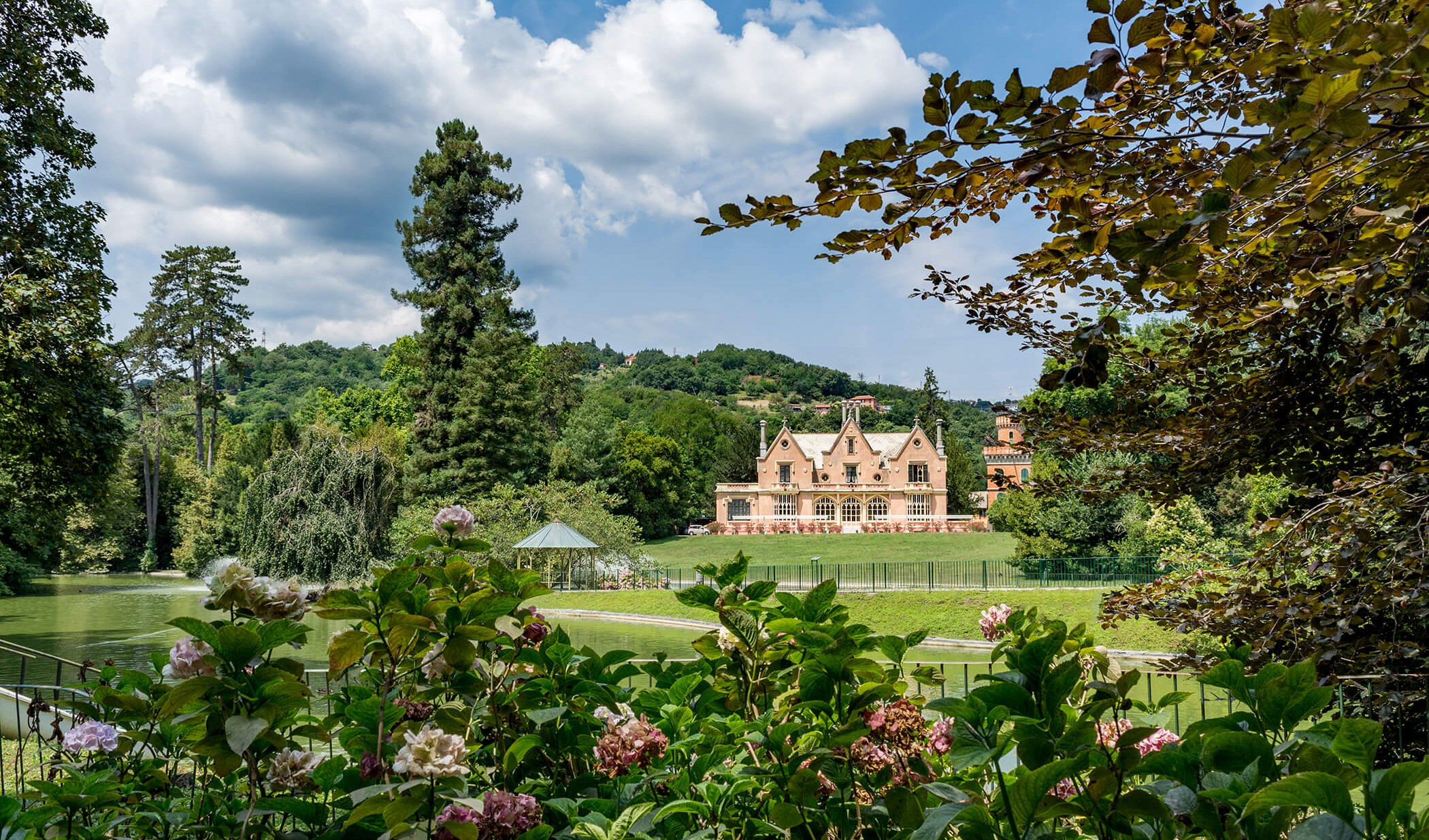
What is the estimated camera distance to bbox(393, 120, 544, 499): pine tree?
2864cm

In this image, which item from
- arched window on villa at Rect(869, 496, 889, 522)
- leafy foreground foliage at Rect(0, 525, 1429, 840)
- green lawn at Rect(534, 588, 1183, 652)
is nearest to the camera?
leafy foreground foliage at Rect(0, 525, 1429, 840)

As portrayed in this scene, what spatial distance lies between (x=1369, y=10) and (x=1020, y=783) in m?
1.96

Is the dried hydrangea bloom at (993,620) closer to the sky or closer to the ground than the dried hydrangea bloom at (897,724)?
closer to the sky

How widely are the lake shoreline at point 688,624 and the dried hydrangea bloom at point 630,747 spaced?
43.1 ft

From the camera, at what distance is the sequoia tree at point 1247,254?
1351 millimetres

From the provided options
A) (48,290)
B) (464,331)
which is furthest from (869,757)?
(464,331)

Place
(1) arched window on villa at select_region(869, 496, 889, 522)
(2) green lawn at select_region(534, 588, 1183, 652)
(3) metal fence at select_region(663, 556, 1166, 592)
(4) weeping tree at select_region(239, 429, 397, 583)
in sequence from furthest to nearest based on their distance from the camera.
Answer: (1) arched window on villa at select_region(869, 496, 889, 522), (3) metal fence at select_region(663, 556, 1166, 592), (4) weeping tree at select_region(239, 429, 397, 583), (2) green lawn at select_region(534, 588, 1183, 652)

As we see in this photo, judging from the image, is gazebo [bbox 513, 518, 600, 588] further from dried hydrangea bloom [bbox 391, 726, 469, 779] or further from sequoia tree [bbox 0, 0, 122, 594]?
dried hydrangea bloom [bbox 391, 726, 469, 779]

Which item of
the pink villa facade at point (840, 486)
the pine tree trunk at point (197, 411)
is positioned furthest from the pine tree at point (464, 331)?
the pink villa facade at point (840, 486)

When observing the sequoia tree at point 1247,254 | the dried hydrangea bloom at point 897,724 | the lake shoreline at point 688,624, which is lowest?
the lake shoreline at point 688,624

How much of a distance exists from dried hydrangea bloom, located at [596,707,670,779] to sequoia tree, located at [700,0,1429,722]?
0.96m

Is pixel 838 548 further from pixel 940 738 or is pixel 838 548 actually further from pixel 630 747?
pixel 630 747

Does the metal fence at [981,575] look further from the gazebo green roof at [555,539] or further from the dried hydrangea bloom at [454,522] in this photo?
the dried hydrangea bloom at [454,522]

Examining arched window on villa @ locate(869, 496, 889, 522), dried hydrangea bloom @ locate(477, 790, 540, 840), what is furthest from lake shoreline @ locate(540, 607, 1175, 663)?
arched window on villa @ locate(869, 496, 889, 522)
